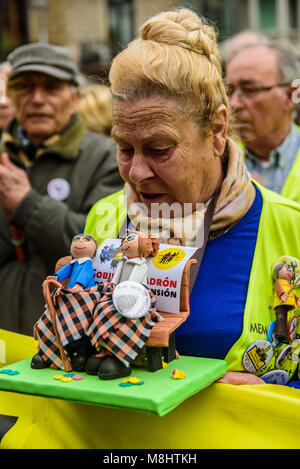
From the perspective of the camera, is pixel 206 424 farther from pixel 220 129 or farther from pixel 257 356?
pixel 220 129

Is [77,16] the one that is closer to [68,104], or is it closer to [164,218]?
[68,104]

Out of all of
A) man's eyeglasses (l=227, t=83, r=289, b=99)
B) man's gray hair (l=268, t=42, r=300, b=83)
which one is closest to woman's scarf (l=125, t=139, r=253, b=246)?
man's eyeglasses (l=227, t=83, r=289, b=99)

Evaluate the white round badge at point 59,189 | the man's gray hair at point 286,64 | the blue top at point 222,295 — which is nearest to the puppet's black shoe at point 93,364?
the blue top at point 222,295

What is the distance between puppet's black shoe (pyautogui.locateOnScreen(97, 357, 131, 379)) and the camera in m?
1.53

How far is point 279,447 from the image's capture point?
5.63 feet

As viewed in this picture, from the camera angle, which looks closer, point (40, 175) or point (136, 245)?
point (136, 245)

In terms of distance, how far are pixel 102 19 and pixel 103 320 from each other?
24.9 metres

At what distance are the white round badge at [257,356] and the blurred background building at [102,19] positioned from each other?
73.5ft

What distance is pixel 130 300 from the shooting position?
60.2 inches

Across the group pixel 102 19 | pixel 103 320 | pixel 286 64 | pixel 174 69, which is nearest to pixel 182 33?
pixel 174 69

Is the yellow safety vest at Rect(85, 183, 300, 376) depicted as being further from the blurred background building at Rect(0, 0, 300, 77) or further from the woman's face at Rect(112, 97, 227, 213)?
the blurred background building at Rect(0, 0, 300, 77)

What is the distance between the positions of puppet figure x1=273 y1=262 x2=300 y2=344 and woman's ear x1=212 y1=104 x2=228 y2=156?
0.46 metres

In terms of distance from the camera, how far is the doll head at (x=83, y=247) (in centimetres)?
167

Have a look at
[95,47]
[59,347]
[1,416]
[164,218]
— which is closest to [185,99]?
[164,218]
